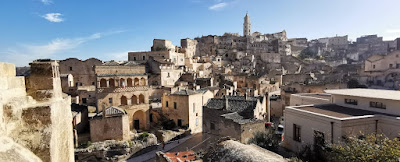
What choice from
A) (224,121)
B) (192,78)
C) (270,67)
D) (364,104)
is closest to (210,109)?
(224,121)

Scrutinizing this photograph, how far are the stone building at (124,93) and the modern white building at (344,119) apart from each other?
16.0m

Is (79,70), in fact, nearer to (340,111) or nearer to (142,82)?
(142,82)

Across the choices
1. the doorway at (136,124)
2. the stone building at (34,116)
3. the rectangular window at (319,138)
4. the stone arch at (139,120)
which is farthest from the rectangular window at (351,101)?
the doorway at (136,124)

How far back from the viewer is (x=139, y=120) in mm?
23109

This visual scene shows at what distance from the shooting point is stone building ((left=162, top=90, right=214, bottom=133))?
73.6 ft

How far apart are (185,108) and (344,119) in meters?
15.9

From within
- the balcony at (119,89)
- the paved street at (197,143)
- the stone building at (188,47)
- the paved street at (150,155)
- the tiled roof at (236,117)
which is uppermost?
the stone building at (188,47)

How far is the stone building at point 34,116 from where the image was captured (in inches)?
164

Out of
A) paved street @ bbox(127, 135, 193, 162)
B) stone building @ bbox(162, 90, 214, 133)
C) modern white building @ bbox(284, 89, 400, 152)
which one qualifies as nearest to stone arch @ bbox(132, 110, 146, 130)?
stone building @ bbox(162, 90, 214, 133)

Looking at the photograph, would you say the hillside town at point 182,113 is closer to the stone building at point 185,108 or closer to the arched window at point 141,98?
the stone building at point 185,108

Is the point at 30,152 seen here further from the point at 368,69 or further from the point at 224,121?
the point at 368,69

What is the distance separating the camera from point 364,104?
10.7m

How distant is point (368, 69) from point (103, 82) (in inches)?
1624

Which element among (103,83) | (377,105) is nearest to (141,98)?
(103,83)
